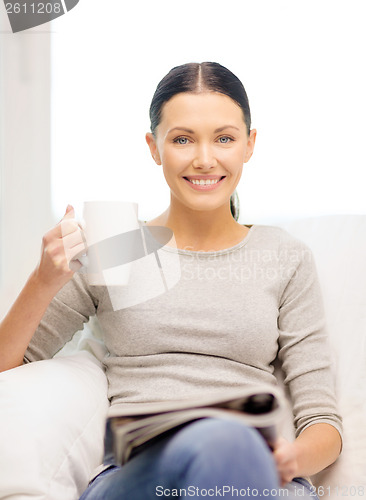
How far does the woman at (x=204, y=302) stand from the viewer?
98cm

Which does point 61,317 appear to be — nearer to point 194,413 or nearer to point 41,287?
point 41,287

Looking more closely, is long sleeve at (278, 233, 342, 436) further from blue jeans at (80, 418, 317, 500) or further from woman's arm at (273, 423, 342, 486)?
blue jeans at (80, 418, 317, 500)

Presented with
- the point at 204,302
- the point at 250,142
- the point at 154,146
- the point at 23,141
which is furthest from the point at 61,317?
the point at 23,141

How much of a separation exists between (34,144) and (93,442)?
0.84 meters

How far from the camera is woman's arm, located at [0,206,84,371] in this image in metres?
0.95

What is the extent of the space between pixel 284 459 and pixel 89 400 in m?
0.37

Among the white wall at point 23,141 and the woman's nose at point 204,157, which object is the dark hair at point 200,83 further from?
the white wall at point 23,141

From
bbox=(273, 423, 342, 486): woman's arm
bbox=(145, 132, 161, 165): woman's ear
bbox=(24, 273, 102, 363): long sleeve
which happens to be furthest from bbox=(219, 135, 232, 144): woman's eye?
bbox=(273, 423, 342, 486): woman's arm

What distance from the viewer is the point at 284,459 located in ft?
2.48

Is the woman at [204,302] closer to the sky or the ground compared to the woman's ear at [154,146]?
closer to the ground

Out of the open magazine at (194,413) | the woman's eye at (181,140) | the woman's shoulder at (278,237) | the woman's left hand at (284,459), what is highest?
the woman's eye at (181,140)

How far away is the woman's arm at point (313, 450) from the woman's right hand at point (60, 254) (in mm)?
441

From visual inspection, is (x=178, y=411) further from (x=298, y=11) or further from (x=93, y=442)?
(x=298, y=11)

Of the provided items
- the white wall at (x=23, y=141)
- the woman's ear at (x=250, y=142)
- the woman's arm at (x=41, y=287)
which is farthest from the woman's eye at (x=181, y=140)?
the white wall at (x=23, y=141)
